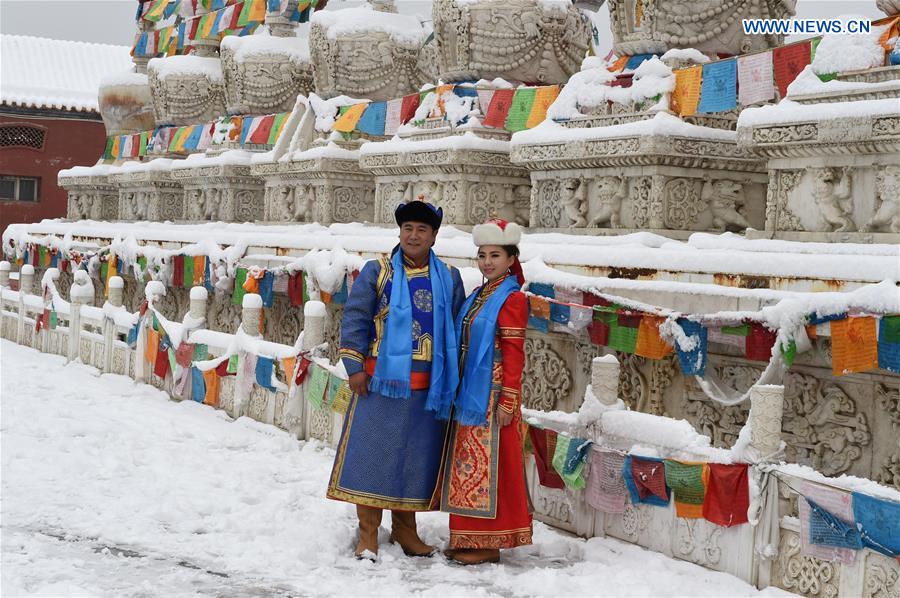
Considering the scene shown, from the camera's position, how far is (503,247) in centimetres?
608

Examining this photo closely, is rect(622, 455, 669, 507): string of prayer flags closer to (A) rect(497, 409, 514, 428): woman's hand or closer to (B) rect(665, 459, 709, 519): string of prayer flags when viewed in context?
(B) rect(665, 459, 709, 519): string of prayer flags

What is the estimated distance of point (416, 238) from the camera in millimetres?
6156

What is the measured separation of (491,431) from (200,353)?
17.6ft

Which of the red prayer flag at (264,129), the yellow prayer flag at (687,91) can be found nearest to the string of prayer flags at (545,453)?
the yellow prayer flag at (687,91)

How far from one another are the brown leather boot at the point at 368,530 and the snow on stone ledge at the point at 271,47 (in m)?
11.7

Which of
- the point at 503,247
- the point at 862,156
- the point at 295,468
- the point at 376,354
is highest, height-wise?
the point at 862,156

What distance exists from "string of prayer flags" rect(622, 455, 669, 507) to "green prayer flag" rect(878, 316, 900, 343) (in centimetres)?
127

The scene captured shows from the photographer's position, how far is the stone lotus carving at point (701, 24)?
949 cm

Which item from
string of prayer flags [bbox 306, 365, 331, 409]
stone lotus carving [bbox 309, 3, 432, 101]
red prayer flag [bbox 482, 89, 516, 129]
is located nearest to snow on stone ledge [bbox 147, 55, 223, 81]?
stone lotus carving [bbox 309, 3, 432, 101]

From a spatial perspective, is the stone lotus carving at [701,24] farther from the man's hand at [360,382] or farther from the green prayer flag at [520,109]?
the man's hand at [360,382]

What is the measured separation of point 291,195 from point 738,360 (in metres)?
8.91

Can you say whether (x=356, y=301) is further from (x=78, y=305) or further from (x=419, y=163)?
(x=78, y=305)

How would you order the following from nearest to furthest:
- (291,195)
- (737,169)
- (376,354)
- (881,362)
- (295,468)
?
1. (881,362)
2. (376,354)
3. (295,468)
4. (737,169)
5. (291,195)

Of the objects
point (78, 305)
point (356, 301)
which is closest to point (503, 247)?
point (356, 301)
